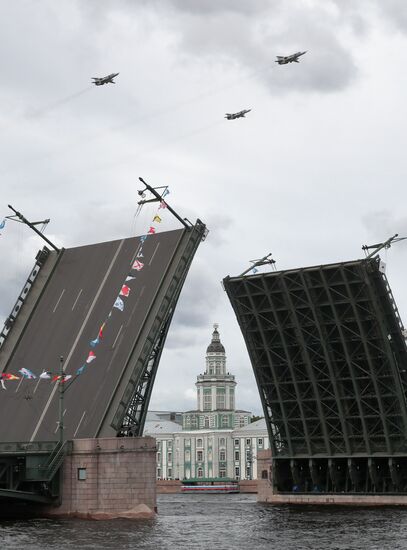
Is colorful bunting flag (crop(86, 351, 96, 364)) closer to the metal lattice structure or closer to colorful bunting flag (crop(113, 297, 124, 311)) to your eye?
colorful bunting flag (crop(113, 297, 124, 311))

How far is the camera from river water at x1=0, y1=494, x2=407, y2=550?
120ft

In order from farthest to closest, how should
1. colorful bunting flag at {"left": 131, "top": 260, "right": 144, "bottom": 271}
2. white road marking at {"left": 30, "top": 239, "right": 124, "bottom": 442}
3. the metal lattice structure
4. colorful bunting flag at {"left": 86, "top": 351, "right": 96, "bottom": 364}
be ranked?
the metal lattice structure, colorful bunting flag at {"left": 131, "top": 260, "right": 144, "bottom": 271}, white road marking at {"left": 30, "top": 239, "right": 124, "bottom": 442}, colorful bunting flag at {"left": 86, "top": 351, "right": 96, "bottom": 364}

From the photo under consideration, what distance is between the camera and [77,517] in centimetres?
4672

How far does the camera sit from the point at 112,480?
4666cm

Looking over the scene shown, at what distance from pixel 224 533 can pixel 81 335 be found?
13684 mm

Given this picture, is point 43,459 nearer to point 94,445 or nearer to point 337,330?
point 94,445

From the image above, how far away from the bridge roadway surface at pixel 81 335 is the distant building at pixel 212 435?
83.1m

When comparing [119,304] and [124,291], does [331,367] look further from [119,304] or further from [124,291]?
[119,304]

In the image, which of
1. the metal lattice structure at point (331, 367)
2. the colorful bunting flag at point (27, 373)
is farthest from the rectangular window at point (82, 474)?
the metal lattice structure at point (331, 367)

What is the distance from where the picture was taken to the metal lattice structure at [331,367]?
57125 mm

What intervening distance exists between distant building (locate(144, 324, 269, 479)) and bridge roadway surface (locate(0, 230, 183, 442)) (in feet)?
273

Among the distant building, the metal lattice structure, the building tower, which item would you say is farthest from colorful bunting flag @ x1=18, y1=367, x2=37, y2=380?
the building tower

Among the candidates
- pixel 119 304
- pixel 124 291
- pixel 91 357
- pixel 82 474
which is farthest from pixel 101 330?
pixel 82 474

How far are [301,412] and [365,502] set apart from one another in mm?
6656
